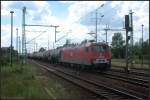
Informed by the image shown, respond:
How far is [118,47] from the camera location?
112 metres

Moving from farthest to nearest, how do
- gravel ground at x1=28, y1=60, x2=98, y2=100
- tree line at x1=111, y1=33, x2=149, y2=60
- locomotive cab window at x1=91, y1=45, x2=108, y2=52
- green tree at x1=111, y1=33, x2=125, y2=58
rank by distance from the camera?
green tree at x1=111, y1=33, x2=125, y2=58 → tree line at x1=111, y1=33, x2=149, y2=60 → locomotive cab window at x1=91, y1=45, x2=108, y2=52 → gravel ground at x1=28, y1=60, x2=98, y2=100

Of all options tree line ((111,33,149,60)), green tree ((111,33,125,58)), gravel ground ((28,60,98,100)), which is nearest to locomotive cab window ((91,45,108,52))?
gravel ground ((28,60,98,100))

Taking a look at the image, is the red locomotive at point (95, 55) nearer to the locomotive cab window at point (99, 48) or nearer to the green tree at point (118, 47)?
the locomotive cab window at point (99, 48)

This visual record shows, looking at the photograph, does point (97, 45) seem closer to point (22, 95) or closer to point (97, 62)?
point (97, 62)

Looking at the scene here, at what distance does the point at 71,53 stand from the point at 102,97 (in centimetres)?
2927

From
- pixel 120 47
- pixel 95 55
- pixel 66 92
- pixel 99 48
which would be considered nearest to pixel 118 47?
pixel 120 47

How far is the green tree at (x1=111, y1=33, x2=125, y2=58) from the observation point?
323ft

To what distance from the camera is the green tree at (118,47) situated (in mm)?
98562

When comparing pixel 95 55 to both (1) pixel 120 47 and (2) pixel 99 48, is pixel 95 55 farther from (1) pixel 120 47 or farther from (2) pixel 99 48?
(1) pixel 120 47

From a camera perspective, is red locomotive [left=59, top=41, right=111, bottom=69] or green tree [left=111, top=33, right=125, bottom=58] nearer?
red locomotive [left=59, top=41, right=111, bottom=69]

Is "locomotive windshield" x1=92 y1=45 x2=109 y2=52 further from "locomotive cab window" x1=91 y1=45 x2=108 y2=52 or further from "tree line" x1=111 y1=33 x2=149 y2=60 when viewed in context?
"tree line" x1=111 y1=33 x2=149 y2=60

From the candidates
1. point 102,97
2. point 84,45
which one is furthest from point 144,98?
point 84,45

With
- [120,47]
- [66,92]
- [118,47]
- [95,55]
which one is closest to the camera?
[66,92]

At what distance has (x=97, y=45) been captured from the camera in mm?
37188
